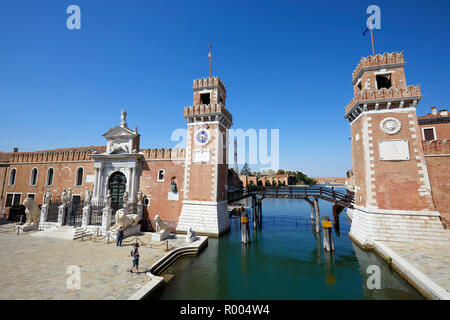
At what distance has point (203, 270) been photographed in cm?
1132

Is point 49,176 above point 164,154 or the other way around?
the other way around

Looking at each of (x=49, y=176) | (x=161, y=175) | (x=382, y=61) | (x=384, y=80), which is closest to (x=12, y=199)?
(x=49, y=176)

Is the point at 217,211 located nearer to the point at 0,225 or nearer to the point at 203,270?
the point at 203,270

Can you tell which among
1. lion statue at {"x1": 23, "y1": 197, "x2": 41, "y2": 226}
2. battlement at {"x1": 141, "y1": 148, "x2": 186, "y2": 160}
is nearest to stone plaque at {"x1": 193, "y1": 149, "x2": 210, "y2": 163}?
battlement at {"x1": 141, "y1": 148, "x2": 186, "y2": 160}

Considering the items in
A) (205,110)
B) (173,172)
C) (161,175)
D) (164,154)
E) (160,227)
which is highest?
(205,110)

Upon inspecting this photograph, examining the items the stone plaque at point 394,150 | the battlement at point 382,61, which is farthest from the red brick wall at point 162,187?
the battlement at point 382,61

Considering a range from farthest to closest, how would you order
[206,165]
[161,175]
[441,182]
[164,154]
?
[164,154], [161,175], [206,165], [441,182]

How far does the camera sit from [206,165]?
1909 centimetres

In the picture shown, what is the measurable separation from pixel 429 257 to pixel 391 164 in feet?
20.2

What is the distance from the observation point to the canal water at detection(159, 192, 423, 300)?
351 inches

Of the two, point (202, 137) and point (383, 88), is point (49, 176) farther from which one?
point (383, 88)

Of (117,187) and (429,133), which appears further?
(117,187)
